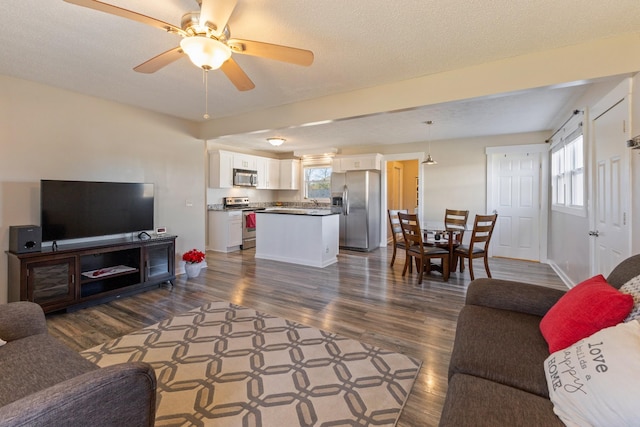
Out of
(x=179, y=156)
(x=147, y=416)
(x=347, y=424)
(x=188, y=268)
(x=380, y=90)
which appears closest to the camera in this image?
(x=147, y=416)

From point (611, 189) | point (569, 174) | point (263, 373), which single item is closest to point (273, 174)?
point (569, 174)

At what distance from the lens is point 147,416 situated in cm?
108

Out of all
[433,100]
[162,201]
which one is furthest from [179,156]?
[433,100]

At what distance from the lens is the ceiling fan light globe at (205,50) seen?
1664 millimetres

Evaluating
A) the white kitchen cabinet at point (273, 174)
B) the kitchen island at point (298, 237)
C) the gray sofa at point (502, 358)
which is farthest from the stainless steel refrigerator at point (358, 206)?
the gray sofa at point (502, 358)

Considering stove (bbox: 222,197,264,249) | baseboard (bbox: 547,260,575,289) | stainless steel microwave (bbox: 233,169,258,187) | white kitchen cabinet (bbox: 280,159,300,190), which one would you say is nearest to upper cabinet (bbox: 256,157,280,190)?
white kitchen cabinet (bbox: 280,159,300,190)

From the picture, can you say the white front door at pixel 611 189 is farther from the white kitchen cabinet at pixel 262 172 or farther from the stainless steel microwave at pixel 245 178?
the white kitchen cabinet at pixel 262 172

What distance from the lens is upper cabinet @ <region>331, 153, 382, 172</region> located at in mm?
6525

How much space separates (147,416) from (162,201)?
12.3 feet

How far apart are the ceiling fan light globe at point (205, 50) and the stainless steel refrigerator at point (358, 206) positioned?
4.88 meters

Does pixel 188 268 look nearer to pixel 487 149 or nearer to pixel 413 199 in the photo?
pixel 487 149

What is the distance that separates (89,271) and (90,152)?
145cm

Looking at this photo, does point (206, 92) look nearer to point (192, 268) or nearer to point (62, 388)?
point (192, 268)

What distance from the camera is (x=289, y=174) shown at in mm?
7910
